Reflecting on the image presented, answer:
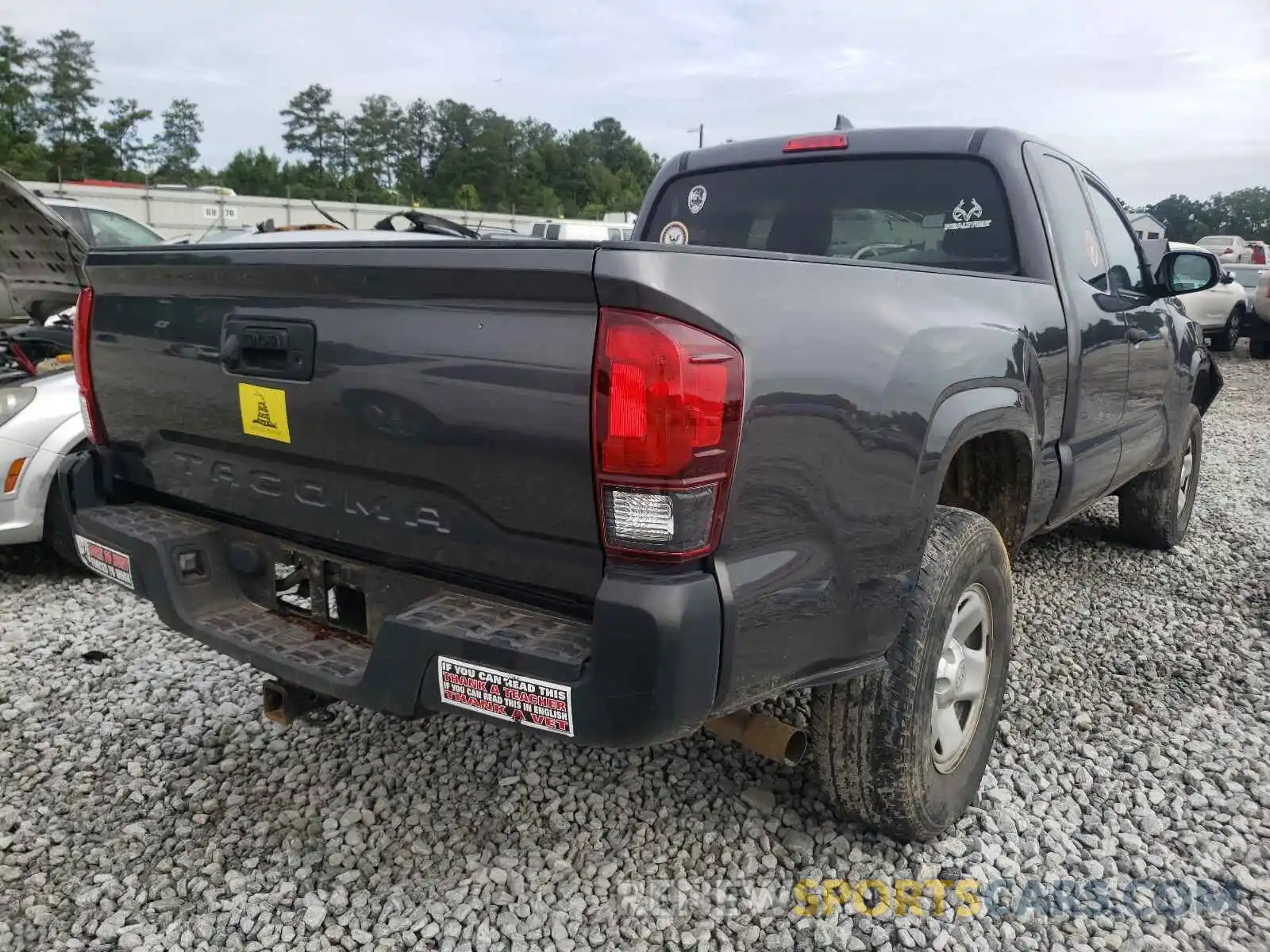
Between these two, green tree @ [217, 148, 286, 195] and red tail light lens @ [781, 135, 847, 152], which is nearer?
red tail light lens @ [781, 135, 847, 152]

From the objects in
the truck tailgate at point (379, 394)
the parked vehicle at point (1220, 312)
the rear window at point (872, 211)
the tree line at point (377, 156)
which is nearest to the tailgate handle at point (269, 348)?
the truck tailgate at point (379, 394)

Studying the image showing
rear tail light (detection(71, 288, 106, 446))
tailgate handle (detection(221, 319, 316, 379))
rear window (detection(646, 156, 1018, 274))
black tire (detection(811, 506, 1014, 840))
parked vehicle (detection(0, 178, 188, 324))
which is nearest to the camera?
tailgate handle (detection(221, 319, 316, 379))

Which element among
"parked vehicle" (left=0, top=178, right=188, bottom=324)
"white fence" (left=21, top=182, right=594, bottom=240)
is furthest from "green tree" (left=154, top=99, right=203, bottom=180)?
"parked vehicle" (left=0, top=178, right=188, bottom=324)

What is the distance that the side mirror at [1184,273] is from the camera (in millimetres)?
4211

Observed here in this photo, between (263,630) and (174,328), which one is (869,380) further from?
(174,328)

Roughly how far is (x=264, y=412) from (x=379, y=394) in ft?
1.35

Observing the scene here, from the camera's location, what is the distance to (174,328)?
2.51 m

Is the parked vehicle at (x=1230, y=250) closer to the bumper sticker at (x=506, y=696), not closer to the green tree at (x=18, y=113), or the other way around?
the bumper sticker at (x=506, y=696)

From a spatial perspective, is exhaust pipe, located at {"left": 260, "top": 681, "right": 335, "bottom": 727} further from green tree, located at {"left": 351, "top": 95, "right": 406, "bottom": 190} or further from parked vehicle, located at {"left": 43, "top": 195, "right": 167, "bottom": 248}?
green tree, located at {"left": 351, "top": 95, "right": 406, "bottom": 190}

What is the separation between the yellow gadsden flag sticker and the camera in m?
2.27

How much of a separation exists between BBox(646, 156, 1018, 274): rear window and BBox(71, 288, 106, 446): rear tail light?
7.04 feet

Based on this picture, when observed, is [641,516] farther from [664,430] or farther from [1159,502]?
[1159,502]

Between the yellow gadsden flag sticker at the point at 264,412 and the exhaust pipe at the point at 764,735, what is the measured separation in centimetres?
127

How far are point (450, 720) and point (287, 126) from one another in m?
90.7
